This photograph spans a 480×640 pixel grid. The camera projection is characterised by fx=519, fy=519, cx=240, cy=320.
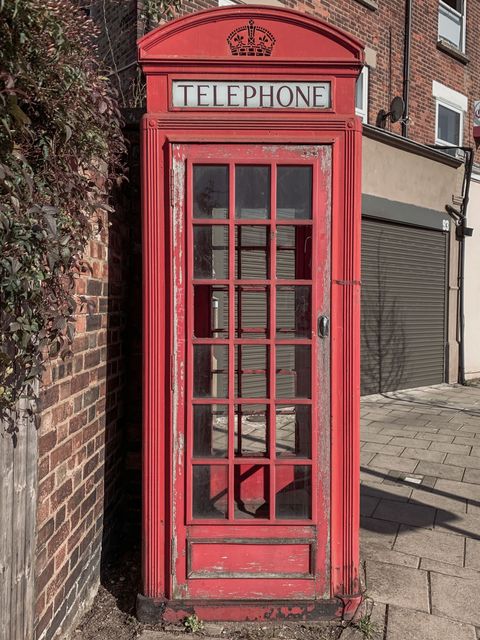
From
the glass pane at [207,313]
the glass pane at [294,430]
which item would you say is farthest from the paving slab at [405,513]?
the glass pane at [207,313]

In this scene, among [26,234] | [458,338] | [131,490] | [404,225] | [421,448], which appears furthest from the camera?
[458,338]

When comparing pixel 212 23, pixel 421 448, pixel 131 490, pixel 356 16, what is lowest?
pixel 421 448

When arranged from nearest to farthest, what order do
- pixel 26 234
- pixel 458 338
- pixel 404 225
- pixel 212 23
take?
pixel 26 234 → pixel 212 23 → pixel 404 225 → pixel 458 338

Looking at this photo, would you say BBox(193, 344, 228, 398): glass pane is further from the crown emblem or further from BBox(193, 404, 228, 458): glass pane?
the crown emblem

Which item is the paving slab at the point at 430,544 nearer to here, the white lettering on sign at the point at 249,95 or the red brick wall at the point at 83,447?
the red brick wall at the point at 83,447

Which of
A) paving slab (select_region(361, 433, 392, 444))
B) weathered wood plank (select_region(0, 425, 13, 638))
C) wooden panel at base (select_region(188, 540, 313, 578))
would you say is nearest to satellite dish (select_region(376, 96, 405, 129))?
paving slab (select_region(361, 433, 392, 444))

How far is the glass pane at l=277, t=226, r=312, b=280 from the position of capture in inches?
111

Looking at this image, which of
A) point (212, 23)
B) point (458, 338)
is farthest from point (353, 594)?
point (458, 338)

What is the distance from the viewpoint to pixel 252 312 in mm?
4191

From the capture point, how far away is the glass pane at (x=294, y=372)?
2809 millimetres

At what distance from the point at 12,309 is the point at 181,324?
1.06m

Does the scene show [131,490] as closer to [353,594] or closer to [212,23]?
[353,594]

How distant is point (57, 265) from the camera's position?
2055 mm

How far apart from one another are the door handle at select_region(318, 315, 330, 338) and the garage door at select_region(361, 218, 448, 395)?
290 inches
